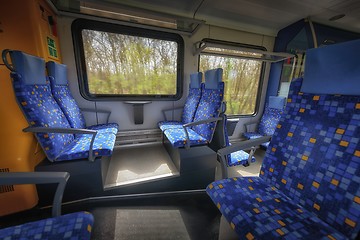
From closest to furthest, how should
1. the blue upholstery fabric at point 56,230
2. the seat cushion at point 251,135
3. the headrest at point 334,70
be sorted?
the blue upholstery fabric at point 56,230
the headrest at point 334,70
the seat cushion at point 251,135

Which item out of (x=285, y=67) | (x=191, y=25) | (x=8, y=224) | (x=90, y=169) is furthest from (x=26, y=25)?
(x=285, y=67)

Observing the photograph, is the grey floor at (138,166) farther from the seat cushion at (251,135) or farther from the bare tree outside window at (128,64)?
the seat cushion at (251,135)

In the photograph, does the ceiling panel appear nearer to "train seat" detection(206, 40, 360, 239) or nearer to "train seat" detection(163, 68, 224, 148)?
"train seat" detection(163, 68, 224, 148)

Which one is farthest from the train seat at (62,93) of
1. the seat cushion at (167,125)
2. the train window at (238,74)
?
the train window at (238,74)

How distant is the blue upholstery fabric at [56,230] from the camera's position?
692mm

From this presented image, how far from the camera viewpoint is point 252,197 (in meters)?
0.94

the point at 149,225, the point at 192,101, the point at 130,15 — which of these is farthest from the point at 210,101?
the point at 130,15

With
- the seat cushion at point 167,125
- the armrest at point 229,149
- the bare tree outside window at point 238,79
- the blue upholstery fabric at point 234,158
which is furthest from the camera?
the bare tree outside window at point 238,79

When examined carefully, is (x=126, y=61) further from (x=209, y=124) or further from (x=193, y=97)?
(x=209, y=124)

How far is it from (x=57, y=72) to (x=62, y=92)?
0.26 meters

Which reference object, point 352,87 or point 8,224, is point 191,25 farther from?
point 8,224

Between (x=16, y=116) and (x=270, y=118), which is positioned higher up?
(x=16, y=116)

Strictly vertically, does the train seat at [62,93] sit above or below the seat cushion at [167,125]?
above

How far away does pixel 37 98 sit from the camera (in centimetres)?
143
